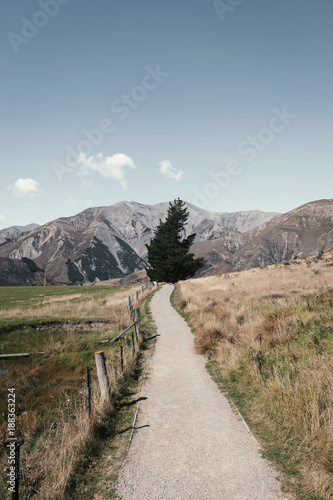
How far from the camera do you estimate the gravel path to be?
3818 mm

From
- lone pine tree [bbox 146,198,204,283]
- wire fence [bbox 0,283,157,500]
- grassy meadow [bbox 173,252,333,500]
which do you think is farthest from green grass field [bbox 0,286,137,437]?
lone pine tree [bbox 146,198,204,283]

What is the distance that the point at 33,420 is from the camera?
6684mm

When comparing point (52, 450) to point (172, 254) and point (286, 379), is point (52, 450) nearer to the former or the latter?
point (286, 379)

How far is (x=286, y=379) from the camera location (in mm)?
5812

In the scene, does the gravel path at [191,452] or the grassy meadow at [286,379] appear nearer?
the gravel path at [191,452]

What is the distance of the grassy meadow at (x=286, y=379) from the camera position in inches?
158

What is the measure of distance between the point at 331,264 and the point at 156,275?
30.1 meters

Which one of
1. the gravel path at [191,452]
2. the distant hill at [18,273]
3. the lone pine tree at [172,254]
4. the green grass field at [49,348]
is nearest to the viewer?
the gravel path at [191,452]

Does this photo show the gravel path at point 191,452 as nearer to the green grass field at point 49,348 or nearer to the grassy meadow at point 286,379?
the grassy meadow at point 286,379

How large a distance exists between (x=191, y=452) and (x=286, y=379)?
2.58m

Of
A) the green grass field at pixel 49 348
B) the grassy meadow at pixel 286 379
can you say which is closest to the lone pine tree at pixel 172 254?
the green grass field at pixel 49 348

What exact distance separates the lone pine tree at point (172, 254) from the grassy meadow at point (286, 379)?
115 feet

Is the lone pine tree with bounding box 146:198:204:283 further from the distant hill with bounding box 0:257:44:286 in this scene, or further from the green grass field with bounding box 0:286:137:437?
the distant hill with bounding box 0:257:44:286

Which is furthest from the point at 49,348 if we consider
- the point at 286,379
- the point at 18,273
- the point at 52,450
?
the point at 18,273
